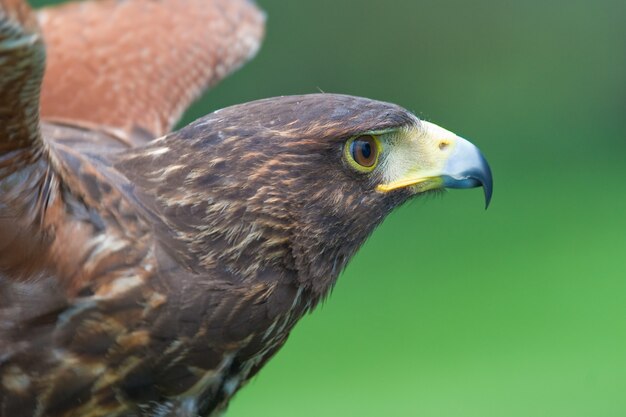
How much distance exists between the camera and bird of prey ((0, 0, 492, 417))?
2.87 metres

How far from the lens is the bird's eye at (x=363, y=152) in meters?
3.24

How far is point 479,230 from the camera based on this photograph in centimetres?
1066

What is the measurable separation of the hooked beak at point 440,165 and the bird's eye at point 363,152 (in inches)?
2.4

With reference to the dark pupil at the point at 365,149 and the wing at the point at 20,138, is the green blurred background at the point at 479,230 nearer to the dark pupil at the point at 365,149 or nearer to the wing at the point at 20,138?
the dark pupil at the point at 365,149

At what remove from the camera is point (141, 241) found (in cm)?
301

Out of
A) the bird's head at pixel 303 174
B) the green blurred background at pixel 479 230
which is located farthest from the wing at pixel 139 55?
the green blurred background at pixel 479 230

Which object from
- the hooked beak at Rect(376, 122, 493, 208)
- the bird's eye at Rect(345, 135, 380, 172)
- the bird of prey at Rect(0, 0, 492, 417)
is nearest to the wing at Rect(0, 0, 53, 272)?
the bird of prey at Rect(0, 0, 492, 417)

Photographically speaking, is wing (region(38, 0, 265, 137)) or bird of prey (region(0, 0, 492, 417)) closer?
bird of prey (region(0, 0, 492, 417))

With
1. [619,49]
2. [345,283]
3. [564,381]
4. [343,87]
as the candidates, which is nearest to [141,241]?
[564,381]

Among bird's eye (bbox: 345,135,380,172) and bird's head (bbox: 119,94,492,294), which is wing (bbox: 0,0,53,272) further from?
bird's eye (bbox: 345,135,380,172)

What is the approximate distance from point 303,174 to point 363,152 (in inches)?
7.7

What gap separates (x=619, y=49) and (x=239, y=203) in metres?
9.65

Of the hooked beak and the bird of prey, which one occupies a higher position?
the hooked beak

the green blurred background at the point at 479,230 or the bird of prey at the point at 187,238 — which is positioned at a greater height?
the bird of prey at the point at 187,238
